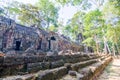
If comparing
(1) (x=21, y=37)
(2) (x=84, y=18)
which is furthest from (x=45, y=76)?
(2) (x=84, y=18)

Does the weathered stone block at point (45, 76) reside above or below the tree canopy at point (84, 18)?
below

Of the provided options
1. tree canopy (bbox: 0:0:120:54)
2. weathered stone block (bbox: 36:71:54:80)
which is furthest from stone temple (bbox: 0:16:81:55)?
weathered stone block (bbox: 36:71:54:80)

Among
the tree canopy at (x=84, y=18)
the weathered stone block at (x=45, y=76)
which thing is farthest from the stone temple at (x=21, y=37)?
the weathered stone block at (x=45, y=76)

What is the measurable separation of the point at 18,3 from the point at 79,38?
2414 centimetres

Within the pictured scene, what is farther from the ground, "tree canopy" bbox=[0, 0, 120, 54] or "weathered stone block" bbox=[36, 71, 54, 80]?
"tree canopy" bbox=[0, 0, 120, 54]

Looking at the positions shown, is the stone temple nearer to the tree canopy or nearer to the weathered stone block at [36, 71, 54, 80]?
the tree canopy

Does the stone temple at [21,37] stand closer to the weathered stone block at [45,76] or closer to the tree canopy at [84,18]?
the tree canopy at [84,18]

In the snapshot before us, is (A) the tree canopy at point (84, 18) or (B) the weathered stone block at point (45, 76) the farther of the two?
(A) the tree canopy at point (84, 18)

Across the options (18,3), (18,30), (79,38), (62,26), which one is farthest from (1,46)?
(79,38)

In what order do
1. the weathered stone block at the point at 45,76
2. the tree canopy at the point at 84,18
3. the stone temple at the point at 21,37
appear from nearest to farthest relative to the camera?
the weathered stone block at the point at 45,76
the stone temple at the point at 21,37
the tree canopy at the point at 84,18

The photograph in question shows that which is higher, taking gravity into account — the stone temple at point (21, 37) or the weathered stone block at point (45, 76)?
the stone temple at point (21, 37)

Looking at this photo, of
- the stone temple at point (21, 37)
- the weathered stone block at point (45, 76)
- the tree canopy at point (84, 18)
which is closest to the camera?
the weathered stone block at point (45, 76)

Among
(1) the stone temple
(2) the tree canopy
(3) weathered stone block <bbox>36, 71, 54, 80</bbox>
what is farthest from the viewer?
(2) the tree canopy

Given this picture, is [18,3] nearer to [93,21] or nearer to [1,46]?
[93,21]
